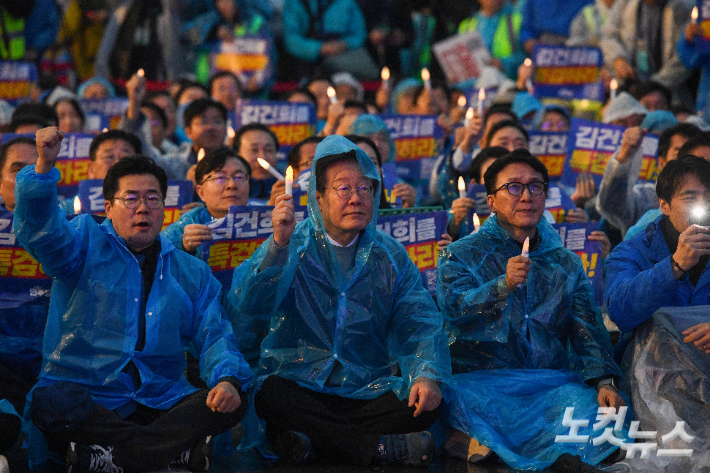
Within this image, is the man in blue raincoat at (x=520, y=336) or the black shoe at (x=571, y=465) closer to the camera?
the black shoe at (x=571, y=465)

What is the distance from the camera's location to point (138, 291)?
13.2 feet

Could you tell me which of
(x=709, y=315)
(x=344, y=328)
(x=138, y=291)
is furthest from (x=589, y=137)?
(x=138, y=291)

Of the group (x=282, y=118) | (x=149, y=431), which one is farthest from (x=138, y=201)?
(x=282, y=118)

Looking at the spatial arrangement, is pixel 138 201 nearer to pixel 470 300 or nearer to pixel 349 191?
pixel 349 191

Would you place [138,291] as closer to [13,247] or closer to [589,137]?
[13,247]

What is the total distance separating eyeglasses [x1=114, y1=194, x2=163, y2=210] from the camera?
4133 mm

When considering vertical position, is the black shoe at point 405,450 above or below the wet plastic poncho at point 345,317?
below

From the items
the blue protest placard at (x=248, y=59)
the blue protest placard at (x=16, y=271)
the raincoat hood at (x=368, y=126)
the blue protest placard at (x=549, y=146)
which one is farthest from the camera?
the blue protest placard at (x=248, y=59)

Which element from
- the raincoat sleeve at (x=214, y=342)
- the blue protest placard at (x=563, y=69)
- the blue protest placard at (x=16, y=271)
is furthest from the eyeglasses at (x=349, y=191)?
the blue protest placard at (x=563, y=69)

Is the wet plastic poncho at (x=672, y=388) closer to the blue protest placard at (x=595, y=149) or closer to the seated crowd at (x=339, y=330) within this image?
the seated crowd at (x=339, y=330)

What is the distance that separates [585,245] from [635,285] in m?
1.15

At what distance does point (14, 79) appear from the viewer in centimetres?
830

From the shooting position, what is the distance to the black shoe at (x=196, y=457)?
400cm

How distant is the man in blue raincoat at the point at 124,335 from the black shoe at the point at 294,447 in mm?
259
